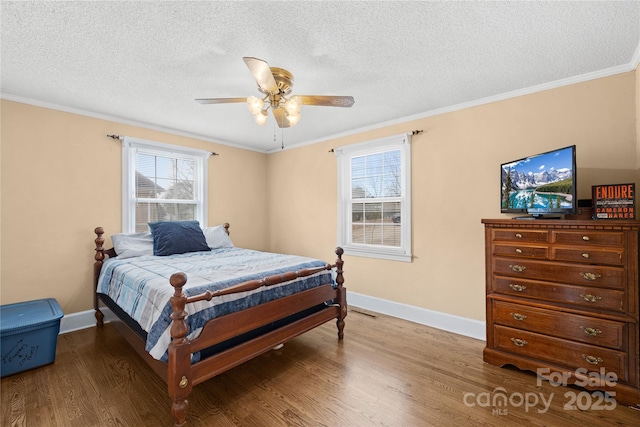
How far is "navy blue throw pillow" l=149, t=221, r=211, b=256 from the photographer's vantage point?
10.6 feet

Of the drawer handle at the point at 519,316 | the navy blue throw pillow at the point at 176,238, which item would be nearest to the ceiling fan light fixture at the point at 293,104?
the navy blue throw pillow at the point at 176,238

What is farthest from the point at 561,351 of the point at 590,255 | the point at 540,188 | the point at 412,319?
the point at 412,319

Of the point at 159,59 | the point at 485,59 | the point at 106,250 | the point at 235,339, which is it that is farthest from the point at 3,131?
the point at 485,59

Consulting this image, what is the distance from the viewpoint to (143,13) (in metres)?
1.61

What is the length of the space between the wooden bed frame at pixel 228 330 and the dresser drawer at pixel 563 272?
57.3 inches

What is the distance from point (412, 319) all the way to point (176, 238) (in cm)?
297

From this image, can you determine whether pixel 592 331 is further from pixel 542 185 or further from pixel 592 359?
pixel 542 185

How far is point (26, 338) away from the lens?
7.22 feet

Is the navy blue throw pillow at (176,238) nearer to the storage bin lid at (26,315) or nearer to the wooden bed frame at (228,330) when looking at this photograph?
the wooden bed frame at (228,330)

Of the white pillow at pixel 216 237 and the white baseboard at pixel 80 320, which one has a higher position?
the white pillow at pixel 216 237

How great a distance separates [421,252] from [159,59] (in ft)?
10.2

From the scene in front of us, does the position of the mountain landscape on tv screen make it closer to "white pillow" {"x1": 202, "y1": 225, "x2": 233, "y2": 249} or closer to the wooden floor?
the wooden floor

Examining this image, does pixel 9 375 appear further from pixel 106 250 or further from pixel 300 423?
pixel 300 423

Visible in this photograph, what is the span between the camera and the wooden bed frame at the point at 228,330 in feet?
5.40
